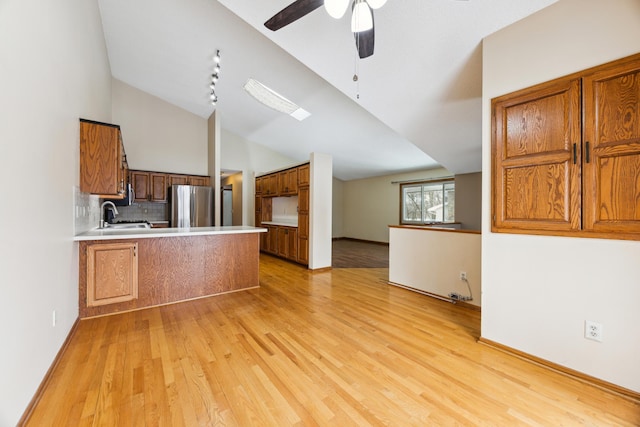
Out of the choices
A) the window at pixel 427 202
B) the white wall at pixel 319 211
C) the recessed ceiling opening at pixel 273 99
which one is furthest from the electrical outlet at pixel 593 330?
the window at pixel 427 202

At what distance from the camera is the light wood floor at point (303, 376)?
141cm

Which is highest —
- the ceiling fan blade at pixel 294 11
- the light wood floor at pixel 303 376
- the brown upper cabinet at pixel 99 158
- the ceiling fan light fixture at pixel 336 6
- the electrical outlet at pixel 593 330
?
the ceiling fan blade at pixel 294 11

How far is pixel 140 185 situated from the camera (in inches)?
224

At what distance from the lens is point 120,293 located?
9.10ft

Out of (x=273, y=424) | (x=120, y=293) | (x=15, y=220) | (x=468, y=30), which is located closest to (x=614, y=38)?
(x=468, y=30)

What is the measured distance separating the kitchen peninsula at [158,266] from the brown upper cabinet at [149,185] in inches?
111

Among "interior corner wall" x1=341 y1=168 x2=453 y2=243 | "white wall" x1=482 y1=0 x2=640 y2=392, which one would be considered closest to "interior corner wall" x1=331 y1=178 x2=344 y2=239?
"interior corner wall" x1=341 y1=168 x2=453 y2=243

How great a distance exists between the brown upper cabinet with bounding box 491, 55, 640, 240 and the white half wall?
39.7 inches

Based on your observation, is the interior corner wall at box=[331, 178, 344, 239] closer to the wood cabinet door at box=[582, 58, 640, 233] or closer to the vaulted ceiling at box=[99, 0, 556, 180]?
the vaulted ceiling at box=[99, 0, 556, 180]

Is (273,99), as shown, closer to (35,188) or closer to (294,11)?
(294,11)

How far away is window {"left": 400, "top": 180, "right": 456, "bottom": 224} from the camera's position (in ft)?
23.0

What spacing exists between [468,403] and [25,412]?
7.93 feet

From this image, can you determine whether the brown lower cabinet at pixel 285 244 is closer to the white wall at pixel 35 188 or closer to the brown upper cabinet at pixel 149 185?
the brown upper cabinet at pixel 149 185

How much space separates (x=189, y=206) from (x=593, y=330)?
618 centimetres
